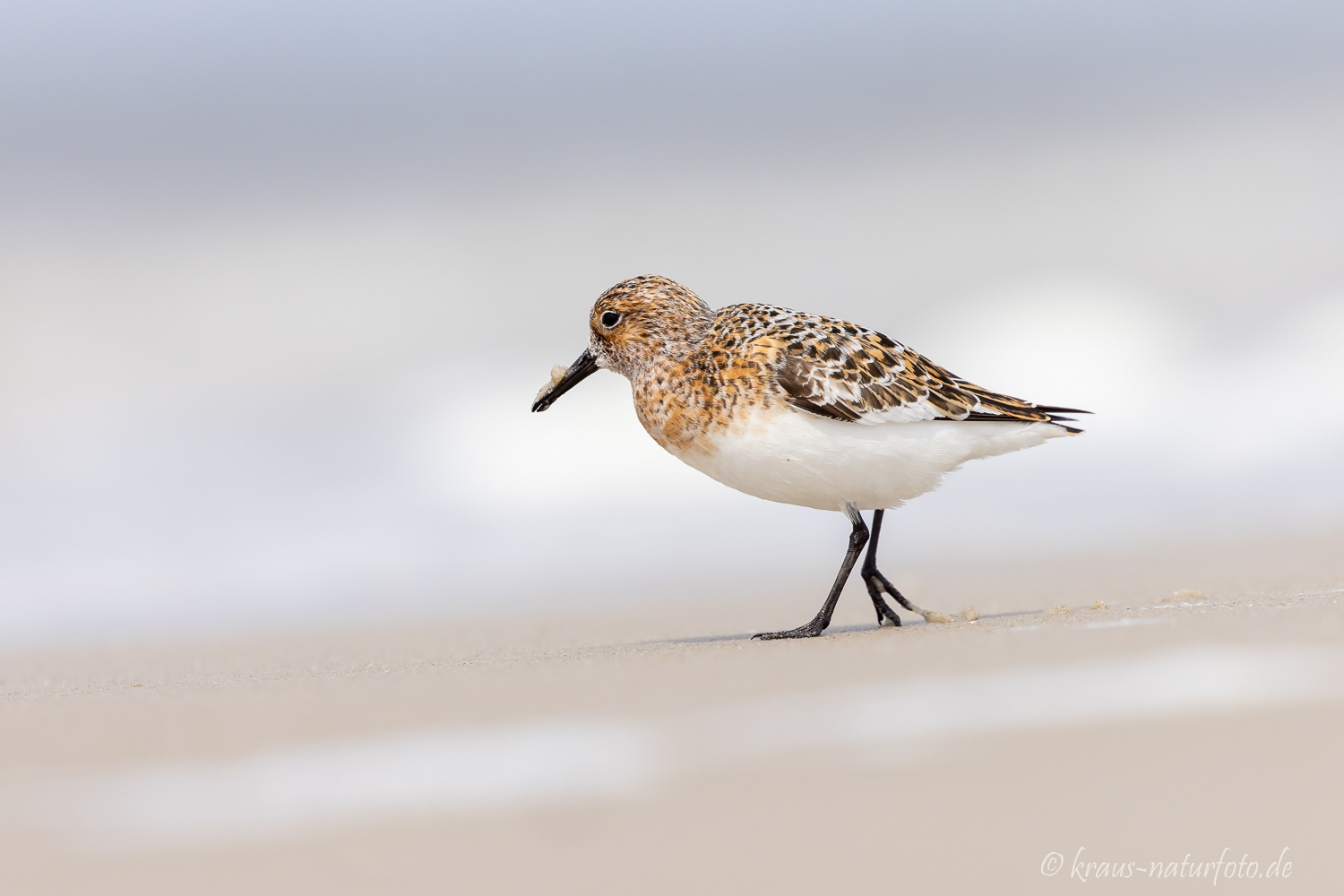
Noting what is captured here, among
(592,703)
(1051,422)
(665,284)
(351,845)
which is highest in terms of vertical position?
(665,284)

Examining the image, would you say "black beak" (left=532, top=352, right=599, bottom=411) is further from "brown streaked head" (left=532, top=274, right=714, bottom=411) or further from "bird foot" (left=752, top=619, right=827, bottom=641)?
"bird foot" (left=752, top=619, right=827, bottom=641)

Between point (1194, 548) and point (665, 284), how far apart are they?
4.52 meters

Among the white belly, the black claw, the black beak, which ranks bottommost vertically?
the black claw

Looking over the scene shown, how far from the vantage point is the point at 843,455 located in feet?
19.1

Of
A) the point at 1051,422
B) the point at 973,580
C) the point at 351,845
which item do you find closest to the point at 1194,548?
the point at 973,580

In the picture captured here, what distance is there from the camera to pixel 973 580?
8.80 m

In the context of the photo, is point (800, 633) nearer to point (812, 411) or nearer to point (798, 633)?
point (798, 633)

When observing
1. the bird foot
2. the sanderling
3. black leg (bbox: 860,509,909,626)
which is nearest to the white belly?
the sanderling

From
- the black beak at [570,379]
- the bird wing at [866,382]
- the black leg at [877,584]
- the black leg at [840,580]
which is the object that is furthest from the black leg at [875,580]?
the black beak at [570,379]

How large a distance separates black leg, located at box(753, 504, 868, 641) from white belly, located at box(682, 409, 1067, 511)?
76 millimetres

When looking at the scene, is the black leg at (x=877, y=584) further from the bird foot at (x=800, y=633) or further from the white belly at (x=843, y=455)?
the bird foot at (x=800, y=633)

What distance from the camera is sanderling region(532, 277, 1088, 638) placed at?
5824 millimetres

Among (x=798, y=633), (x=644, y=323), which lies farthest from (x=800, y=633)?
(x=644, y=323)

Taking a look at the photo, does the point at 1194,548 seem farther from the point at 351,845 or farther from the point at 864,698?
the point at 351,845
